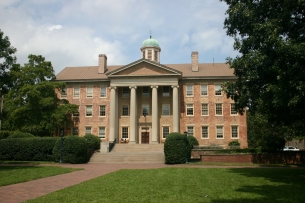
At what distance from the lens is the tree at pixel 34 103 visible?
40.1 meters

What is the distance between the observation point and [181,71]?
4778 centimetres

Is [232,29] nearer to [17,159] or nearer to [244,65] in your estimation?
[244,65]

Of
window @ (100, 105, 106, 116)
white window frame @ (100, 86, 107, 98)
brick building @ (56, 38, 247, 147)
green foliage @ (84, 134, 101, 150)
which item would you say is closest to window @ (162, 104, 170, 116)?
brick building @ (56, 38, 247, 147)

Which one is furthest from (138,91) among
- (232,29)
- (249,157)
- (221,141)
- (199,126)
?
(232,29)

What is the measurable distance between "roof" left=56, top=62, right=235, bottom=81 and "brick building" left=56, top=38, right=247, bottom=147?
14 cm

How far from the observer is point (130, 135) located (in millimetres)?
42625

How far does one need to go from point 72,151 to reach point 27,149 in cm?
544

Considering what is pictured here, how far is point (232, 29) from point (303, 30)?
4.73m

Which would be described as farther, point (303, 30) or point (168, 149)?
point (168, 149)

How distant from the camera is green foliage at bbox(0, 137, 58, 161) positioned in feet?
104

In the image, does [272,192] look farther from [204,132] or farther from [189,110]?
[189,110]

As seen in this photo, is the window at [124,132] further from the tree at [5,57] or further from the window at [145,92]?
the tree at [5,57]

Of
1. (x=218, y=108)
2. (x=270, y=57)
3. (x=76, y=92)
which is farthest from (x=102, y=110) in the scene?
(x=270, y=57)

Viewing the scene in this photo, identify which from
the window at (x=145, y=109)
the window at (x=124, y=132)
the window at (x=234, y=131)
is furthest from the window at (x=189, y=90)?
the window at (x=124, y=132)
